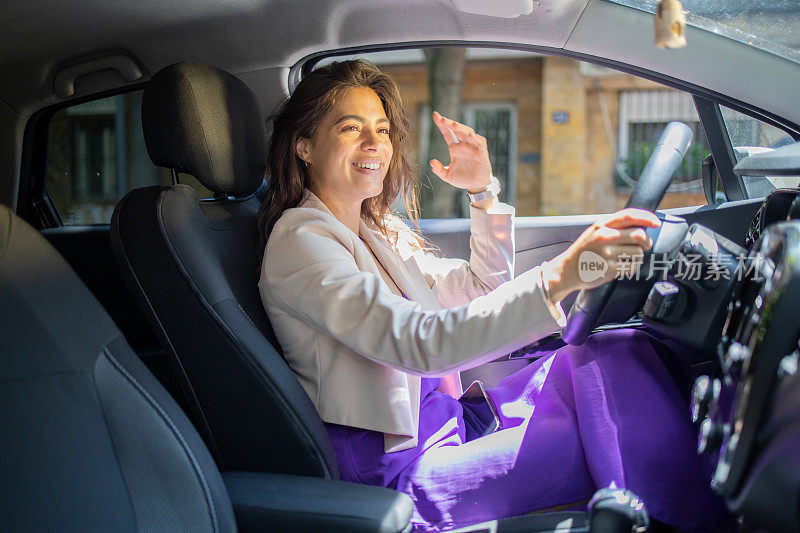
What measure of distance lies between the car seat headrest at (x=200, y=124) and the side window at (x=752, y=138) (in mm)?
1199

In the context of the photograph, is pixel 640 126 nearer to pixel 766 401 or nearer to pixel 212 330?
pixel 212 330

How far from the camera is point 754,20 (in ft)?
5.45

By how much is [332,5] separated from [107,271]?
1124mm

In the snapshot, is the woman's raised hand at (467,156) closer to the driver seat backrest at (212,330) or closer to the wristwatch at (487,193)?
the wristwatch at (487,193)

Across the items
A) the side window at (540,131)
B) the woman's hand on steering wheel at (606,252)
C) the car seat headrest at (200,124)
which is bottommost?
the side window at (540,131)

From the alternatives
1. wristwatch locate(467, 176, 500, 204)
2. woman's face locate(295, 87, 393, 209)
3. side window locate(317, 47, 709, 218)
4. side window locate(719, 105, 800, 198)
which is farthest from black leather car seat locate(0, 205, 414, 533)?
side window locate(317, 47, 709, 218)

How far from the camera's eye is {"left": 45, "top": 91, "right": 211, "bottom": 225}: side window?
2684 millimetres

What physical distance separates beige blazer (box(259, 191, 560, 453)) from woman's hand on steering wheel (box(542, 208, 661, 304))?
5 centimetres

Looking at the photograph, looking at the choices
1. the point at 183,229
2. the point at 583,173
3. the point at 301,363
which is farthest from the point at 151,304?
the point at 583,173

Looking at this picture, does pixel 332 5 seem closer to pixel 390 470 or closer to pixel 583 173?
pixel 390 470

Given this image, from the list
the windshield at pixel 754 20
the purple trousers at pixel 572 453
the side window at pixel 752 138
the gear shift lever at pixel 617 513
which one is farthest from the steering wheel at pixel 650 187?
the side window at pixel 752 138

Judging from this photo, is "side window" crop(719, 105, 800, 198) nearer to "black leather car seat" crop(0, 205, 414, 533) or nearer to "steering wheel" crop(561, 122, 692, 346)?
"steering wheel" crop(561, 122, 692, 346)

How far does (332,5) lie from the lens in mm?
2199

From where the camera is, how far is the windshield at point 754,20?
1573 mm
